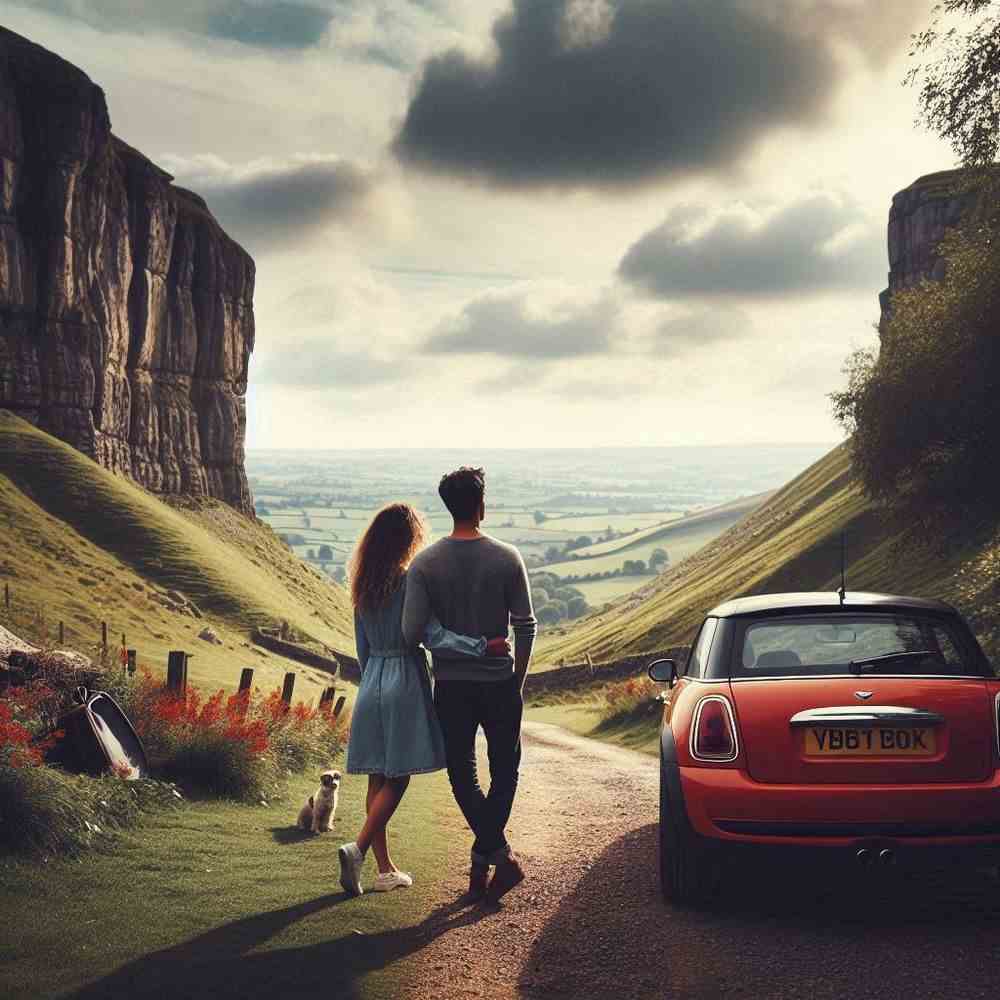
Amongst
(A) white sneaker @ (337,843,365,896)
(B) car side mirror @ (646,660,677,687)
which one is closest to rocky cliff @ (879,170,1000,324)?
(B) car side mirror @ (646,660,677,687)

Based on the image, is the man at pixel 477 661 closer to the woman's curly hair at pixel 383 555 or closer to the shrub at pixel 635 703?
the woman's curly hair at pixel 383 555

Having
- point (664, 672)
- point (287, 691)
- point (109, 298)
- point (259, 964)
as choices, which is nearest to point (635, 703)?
point (287, 691)

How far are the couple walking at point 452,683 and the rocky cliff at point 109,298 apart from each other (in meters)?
83.4

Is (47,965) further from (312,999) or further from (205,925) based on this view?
(312,999)

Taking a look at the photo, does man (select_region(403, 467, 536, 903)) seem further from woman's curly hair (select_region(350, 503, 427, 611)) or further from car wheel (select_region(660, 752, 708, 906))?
car wheel (select_region(660, 752, 708, 906))

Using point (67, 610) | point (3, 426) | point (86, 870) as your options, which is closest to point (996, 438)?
point (86, 870)

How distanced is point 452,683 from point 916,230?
93565mm

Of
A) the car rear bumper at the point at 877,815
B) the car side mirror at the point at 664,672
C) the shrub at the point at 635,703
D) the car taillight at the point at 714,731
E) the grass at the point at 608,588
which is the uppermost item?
the car side mirror at the point at 664,672

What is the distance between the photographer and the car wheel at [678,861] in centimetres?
614

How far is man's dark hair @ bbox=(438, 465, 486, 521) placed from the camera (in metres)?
6.61

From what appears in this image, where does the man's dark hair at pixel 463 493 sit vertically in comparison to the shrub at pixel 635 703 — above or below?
above

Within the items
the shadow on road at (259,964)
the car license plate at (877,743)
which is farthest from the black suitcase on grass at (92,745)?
the car license plate at (877,743)

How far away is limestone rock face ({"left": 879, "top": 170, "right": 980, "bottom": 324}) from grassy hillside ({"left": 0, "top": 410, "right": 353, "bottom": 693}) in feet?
171

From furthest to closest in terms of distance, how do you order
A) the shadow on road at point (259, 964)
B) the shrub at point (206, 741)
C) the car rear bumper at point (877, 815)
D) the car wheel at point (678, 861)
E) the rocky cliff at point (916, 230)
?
the rocky cliff at point (916, 230)
the shrub at point (206, 741)
the car wheel at point (678, 861)
the car rear bumper at point (877, 815)
the shadow on road at point (259, 964)
